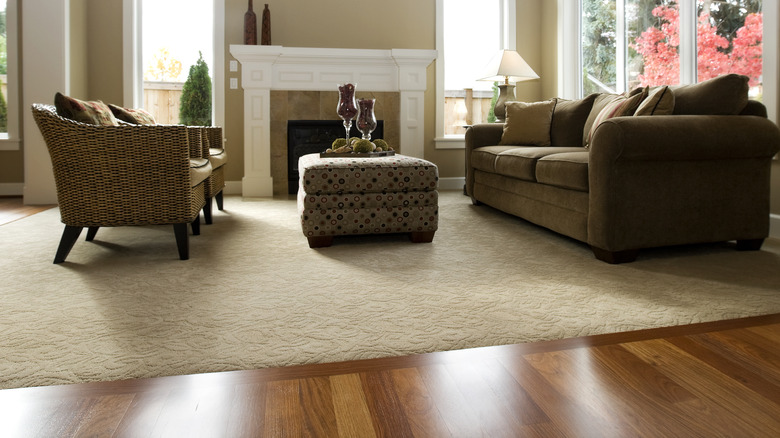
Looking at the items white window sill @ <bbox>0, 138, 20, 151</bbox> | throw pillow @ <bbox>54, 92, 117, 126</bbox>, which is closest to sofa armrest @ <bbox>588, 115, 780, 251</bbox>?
throw pillow @ <bbox>54, 92, 117, 126</bbox>

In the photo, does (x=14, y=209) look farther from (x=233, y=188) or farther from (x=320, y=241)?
(x=320, y=241)

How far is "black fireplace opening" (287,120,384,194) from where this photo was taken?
564 centimetres

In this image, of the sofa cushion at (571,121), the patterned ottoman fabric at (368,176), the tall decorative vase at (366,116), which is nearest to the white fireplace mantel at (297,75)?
the tall decorative vase at (366,116)

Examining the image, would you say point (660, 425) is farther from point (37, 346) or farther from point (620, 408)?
point (37, 346)

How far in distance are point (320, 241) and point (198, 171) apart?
73cm

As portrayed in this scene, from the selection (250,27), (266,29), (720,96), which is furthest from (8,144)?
(720,96)

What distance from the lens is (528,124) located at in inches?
169

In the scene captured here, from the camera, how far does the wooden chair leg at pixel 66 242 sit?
2.55 metres

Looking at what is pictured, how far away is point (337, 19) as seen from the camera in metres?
5.65

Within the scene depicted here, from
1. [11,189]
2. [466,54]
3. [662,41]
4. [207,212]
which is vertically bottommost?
[207,212]

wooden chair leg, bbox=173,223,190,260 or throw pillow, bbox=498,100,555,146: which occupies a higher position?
throw pillow, bbox=498,100,555,146

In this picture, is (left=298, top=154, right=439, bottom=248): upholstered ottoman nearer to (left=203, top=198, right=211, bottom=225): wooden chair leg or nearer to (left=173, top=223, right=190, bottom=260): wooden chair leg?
(left=173, top=223, right=190, bottom=260): wooden chair leg

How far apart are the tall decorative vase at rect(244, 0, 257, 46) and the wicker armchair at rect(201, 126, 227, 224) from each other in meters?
1.37

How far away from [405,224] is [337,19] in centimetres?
341
